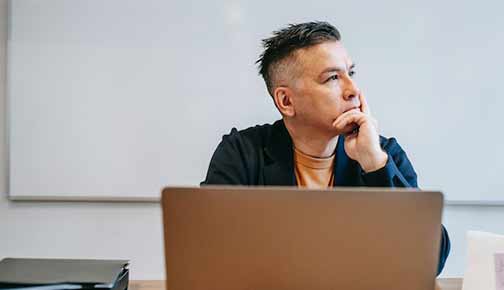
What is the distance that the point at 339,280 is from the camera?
2.45 feet

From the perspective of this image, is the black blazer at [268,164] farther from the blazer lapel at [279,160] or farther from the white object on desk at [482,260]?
the white object on desk at [482,260]

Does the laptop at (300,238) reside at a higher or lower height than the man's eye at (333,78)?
lower

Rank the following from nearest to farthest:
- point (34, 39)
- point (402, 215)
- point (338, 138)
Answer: point (402, 215), point (338, 138), point (34, 39)

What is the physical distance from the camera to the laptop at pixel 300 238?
715 mm

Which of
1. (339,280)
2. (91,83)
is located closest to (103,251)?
(91,83)

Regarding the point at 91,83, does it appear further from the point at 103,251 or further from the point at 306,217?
the point at 306,217

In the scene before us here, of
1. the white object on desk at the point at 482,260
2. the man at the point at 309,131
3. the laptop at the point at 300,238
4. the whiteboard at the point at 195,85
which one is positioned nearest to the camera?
the laptop at the point at 300,238

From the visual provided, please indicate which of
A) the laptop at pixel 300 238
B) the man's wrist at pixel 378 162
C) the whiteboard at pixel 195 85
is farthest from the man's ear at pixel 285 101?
the laptop at pixel 300 238

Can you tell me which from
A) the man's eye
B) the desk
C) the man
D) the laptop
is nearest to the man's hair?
the man

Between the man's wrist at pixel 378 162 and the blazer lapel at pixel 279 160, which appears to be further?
Answer: the blazer lapel at pixel 279 160

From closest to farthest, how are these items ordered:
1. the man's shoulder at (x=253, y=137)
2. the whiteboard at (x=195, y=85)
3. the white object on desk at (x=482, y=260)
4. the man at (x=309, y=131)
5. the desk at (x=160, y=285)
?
1. the white object on desk at (x=482, y=260)
2. the desk at (x=160, y=285)
3. the man at (x=309, y=131)
4. the man's shoulder at (x=253, y=137)
5. the whiteboard at (x=195, y=85)

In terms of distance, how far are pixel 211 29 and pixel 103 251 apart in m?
1.02

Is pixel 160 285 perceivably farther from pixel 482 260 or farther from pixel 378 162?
pixel 482 260

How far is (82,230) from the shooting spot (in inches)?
80.4
